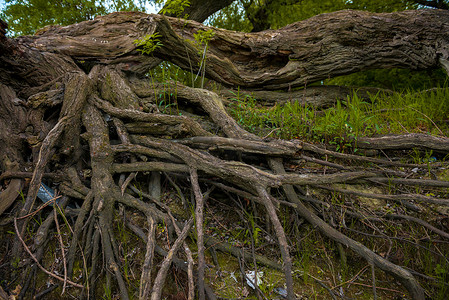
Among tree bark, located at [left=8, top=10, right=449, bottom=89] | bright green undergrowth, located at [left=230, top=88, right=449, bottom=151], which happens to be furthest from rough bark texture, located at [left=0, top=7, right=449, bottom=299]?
bright green undergrowth, located at [left=230, top=88, right=449, bottom=151]

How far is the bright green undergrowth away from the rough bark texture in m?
0.25

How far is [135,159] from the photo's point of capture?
2477 mm

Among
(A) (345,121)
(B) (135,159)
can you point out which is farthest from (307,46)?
(B) (135,159)

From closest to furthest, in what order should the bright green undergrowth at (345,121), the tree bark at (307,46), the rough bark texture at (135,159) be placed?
the rough bark texture at (135,159) → the bright green undergrowth at (345,121) → the tree bark at (307,46)

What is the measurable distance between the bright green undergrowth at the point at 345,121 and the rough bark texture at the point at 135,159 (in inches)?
10.0

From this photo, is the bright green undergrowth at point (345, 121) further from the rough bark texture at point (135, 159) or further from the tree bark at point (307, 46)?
the tree bark at point (307, 46)

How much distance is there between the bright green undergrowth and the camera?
2775 mm

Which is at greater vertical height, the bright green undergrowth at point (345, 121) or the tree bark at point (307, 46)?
the tree bark at point (307, 46)

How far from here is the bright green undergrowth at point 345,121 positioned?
2.78 meters

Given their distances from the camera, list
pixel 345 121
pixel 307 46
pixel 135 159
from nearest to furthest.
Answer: pixel 135 159 < pixel 345 121 < pixel 307 46

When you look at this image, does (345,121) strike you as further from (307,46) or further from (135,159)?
(135,159)

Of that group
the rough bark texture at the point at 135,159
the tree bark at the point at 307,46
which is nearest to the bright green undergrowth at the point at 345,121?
the rough bark texture at the point at 135,159

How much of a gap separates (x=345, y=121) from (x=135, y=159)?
7.51 ft

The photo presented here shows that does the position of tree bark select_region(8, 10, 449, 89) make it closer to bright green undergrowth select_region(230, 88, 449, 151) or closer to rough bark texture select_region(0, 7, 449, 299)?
rough bark texture select_region(0, 7, 449, 299)
